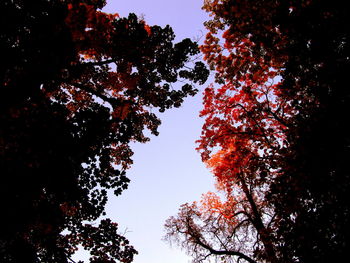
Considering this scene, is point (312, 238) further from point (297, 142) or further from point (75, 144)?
point (75, 144)

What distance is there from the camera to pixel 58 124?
5852 millimetres

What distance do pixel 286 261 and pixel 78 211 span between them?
665cm

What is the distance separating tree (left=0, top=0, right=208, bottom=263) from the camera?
5.28m

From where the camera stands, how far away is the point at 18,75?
530 centimetres

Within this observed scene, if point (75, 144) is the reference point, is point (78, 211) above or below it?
below

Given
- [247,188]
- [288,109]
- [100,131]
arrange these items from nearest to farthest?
[100,131]
[288,109]
[247,188]

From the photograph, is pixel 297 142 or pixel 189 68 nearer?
pixel 297 142

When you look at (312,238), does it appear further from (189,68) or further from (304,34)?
(189,68)

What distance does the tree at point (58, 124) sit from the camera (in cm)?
528

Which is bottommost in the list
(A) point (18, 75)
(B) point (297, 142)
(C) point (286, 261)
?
(C) point (286, 261)

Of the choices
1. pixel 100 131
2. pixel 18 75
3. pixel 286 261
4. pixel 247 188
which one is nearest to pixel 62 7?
pixel 18 75

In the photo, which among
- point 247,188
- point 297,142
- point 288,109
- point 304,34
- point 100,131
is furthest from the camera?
point 247,188

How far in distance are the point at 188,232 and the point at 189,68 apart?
1017 centimetres

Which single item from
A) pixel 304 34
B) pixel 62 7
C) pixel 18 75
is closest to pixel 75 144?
pixel 18 75
